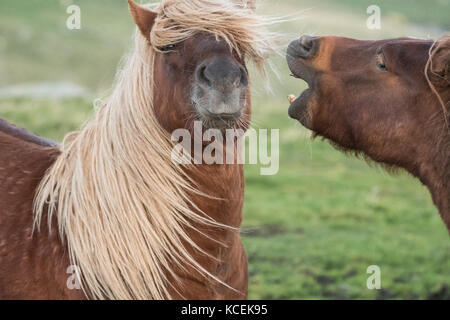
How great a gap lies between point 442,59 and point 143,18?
6.67 ft

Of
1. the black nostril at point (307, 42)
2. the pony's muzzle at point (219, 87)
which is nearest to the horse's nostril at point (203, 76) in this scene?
the pony's muzzle at point (219, 87)

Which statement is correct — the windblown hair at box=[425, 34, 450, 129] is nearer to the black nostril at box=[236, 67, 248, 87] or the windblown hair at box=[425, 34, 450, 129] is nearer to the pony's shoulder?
the black nostril at box=[236, 67, 248, 87]

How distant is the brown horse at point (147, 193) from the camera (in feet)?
14.1

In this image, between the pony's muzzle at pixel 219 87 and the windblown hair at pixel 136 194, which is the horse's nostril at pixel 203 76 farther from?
the windblown hair at pixel 136 194

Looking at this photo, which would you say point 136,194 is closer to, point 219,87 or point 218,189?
point 218,189

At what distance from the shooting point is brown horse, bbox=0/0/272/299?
14.1 ft

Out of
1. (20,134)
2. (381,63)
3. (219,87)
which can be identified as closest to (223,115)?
(219,87)

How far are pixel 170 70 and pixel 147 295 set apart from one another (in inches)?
60.5

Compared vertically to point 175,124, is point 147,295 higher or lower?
lower

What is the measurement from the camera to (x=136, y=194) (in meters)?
4.39

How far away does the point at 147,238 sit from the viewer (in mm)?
4371

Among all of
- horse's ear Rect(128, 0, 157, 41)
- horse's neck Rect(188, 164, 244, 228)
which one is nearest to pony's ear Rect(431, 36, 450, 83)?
horse's neck Rect(188, 164, 244, 228)
